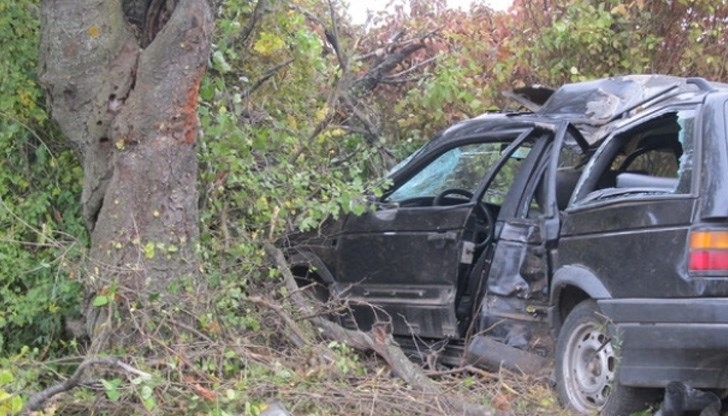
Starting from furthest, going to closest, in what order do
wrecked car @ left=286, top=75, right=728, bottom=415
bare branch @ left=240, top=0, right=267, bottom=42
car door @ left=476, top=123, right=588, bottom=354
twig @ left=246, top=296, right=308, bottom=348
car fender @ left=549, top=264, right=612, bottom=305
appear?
bare branch @ left=240, top=0, right=267, bottom=42, car door @ left=476, top=123, right=588, bottom=354, twig @ left=246, top=296, right=308, bottom=348, car fender @ left=549, top=264, right=612, bottom=305, wrecked car @ left=286, top=75, right=728, bottom=415

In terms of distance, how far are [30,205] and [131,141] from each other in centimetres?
106

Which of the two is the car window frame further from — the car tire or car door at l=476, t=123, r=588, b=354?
the car tire

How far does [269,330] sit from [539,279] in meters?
1.70

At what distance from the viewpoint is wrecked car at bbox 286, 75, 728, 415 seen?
4625 mm

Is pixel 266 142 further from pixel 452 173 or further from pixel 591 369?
pixel 591 369

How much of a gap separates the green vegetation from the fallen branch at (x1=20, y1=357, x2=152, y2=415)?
93mm

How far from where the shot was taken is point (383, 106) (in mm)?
10547

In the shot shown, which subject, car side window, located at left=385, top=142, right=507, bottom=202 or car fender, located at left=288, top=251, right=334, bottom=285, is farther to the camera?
car fender, located at left=288, top=251, right=334, bottom=285

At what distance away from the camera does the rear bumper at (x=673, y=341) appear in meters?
4.46

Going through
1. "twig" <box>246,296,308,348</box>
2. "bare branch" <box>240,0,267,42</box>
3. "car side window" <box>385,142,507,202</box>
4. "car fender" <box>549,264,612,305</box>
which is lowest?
"twig" <box>246,296,308,348</box>

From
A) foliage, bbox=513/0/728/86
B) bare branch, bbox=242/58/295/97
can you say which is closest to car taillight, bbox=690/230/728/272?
bare branch, bbox=242/58/295/97

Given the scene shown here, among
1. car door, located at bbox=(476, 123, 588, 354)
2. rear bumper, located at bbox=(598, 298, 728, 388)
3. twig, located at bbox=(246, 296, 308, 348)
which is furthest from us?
car door, located at bbox=(476, 123, 588, 354)

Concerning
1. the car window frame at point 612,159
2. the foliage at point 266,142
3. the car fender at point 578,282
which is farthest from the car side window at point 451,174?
the car fender at point 578,282

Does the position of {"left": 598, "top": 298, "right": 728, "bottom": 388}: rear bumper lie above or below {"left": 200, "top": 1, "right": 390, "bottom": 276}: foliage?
below
